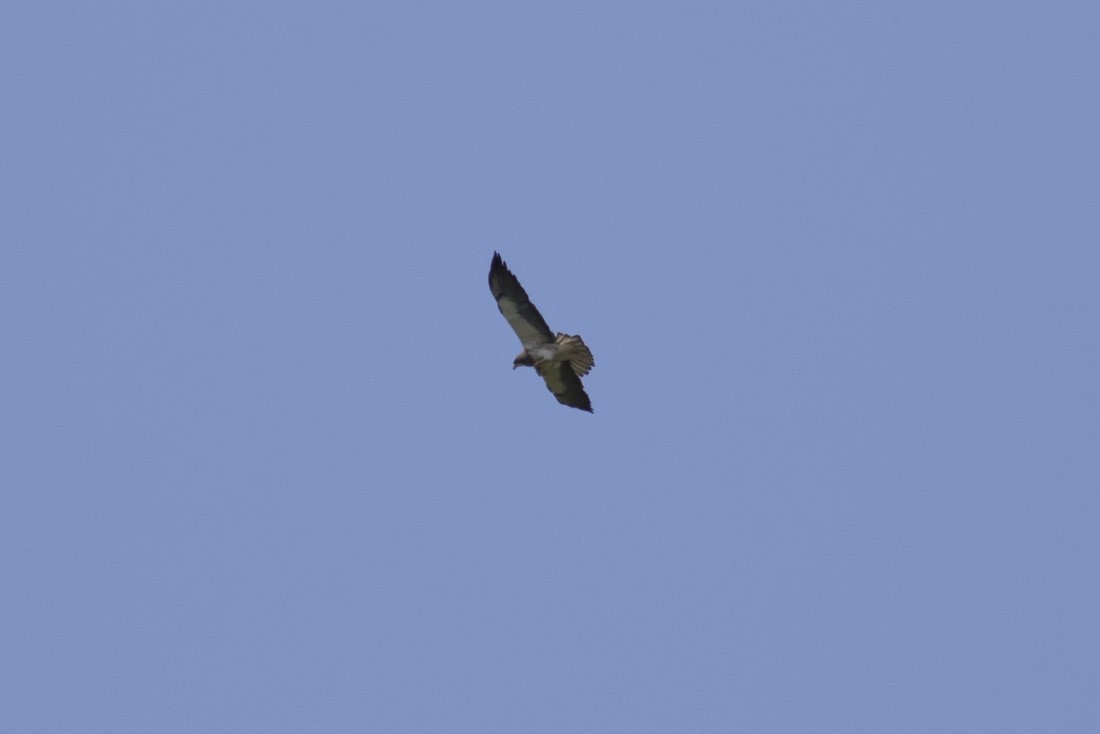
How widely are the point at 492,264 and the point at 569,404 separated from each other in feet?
8.89

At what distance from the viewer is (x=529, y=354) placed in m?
32.7

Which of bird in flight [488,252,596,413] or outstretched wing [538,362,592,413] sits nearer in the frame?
bird in flight [488,252,596,413]

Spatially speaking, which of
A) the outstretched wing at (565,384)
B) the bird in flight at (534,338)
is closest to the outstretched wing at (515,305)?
the bird in flight at (534,338)

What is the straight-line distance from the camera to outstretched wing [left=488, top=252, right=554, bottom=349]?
32.3 meters

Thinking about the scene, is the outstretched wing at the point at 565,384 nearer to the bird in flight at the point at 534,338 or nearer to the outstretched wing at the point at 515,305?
the bird in flight at the point at 534,338

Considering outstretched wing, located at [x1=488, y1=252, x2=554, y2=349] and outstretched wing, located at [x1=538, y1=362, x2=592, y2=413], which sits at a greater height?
outstretched wing, located at [x1=488, y1=252, x2=554, y2=349]

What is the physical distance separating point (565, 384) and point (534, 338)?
1.01 meters

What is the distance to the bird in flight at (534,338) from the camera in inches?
1270

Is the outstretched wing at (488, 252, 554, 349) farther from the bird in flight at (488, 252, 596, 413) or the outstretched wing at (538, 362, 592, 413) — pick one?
the outstretched wing at (538, 362, 592, 413)

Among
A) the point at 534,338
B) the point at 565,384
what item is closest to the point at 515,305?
the point at 534,338

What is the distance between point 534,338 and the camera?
32.6 meters

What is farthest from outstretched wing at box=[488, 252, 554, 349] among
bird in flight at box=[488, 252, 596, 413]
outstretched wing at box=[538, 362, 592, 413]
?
outstretched wing at box=[538, 362, 592, 413]

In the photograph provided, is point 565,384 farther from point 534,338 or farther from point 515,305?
point 515,305

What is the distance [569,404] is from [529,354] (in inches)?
51.5
